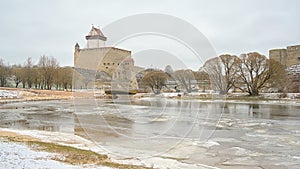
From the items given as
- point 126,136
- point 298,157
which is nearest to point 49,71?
point 126,136

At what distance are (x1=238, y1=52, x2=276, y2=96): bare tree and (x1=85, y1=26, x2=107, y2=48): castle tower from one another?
156 ft

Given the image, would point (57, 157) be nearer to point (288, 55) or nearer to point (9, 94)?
point (9, 94)

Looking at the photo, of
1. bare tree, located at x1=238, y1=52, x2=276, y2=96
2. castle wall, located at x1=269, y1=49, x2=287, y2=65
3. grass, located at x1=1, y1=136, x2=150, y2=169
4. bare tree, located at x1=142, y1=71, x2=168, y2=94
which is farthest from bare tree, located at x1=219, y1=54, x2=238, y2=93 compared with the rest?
grass, located at x1=1, y1=136, x2=150, y2=169

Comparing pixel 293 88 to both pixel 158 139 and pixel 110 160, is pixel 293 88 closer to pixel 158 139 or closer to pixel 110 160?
pixel 158 139

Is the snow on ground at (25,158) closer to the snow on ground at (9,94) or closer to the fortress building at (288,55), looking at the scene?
the snow on ground at (9,94)

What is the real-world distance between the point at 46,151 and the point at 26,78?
75403 mm

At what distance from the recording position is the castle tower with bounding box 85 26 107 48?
308ft

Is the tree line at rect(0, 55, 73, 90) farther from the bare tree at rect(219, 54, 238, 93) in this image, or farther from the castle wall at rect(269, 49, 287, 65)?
the castle wall at rect(269, 49, 287, 65)

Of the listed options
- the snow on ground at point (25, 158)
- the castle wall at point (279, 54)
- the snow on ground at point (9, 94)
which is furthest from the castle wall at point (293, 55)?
the snow on ground at point (25, 158)

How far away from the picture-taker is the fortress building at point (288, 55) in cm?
A: 7706

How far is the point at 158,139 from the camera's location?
43.1 ft

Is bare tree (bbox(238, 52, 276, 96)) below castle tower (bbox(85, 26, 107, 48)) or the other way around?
below

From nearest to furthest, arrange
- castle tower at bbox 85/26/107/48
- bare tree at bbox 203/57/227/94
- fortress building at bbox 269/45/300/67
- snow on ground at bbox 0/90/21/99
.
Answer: bare tree at bbox 203/57/227/94 < snow on ground at bbox 0/90/21/99 < fortress building at bbox 269/45/300/67 < castle tower at bbox 85/26/107/48

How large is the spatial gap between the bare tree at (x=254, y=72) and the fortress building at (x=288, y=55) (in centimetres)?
2635
